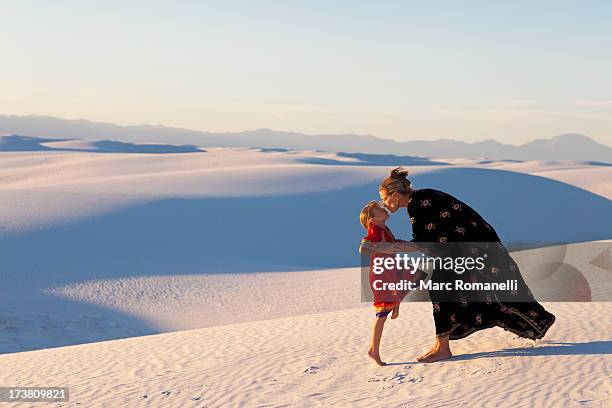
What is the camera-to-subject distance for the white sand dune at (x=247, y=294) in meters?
6.71

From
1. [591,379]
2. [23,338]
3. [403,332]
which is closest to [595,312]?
[403,332]

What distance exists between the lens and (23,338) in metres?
14.0

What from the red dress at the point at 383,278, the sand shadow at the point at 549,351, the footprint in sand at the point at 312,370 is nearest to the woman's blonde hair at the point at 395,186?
the red dress at the point at 383,278

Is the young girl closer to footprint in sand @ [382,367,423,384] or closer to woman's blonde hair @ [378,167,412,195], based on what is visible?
woman's blonde hair @ [378,167,412,195]

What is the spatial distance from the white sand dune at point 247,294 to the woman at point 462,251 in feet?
1.45

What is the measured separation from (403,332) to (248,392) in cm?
233

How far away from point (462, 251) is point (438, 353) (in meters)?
1.04

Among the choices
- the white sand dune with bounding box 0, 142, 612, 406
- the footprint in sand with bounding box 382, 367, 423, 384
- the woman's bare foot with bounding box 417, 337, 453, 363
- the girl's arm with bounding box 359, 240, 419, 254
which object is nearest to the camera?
the girl's arm with bounding box 359, 240, 419, 254

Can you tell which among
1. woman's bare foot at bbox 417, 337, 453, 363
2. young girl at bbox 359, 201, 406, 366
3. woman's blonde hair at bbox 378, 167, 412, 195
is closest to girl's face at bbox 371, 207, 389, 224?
young girl at bbox 359, 201, 406, 366

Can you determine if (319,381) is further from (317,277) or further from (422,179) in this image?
(422,179)

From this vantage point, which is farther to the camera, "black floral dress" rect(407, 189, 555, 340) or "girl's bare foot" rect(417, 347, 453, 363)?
"girl's bare foot" rect(417, 347, 453, 363)

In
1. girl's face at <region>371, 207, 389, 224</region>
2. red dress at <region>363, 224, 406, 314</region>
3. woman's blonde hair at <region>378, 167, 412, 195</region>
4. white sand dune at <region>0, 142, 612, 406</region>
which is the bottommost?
white sand dune at <region>0, 142, 612, 406</region>

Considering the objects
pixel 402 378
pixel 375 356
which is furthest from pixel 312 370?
pixel 402 378

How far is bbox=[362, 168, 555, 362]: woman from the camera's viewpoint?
20.7 feet
